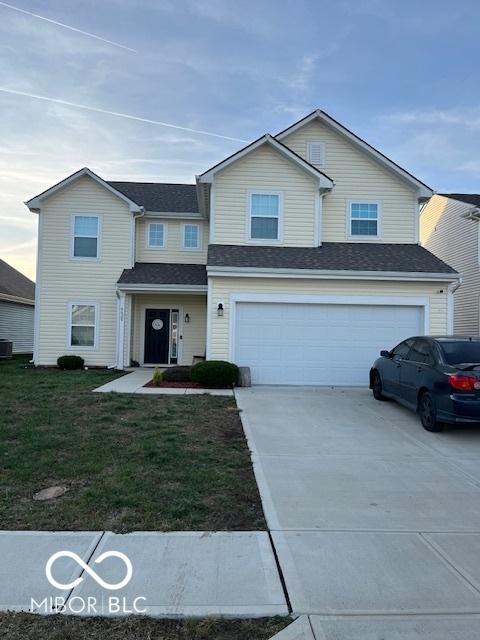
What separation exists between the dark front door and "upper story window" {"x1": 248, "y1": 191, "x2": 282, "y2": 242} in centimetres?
538

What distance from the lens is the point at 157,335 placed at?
58.0 ft

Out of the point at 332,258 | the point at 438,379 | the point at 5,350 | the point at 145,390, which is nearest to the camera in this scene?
the point at 438,379

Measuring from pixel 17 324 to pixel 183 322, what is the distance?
11.9m

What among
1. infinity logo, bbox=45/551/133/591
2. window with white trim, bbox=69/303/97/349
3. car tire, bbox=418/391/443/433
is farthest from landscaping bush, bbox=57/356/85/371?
infinity logo, bbox=45/551/133/591

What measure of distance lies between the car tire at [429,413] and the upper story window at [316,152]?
32.1 feet

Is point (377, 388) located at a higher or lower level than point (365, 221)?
lower

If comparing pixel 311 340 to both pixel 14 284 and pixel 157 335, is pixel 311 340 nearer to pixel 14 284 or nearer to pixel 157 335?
pixel 157 335

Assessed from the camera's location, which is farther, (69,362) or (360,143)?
(69,362)

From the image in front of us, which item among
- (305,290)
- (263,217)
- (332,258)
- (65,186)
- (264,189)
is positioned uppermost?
(65,186)

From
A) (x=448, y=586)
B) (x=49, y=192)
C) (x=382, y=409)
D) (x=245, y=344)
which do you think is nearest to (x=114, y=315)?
(x=49, y=192)

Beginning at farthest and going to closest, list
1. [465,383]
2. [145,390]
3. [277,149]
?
[277,149], [145,390], [465,383]

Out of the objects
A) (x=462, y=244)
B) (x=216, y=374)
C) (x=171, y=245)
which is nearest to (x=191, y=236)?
(x=171, y=245)

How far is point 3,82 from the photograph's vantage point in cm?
1283

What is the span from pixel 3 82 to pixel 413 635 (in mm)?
15211
